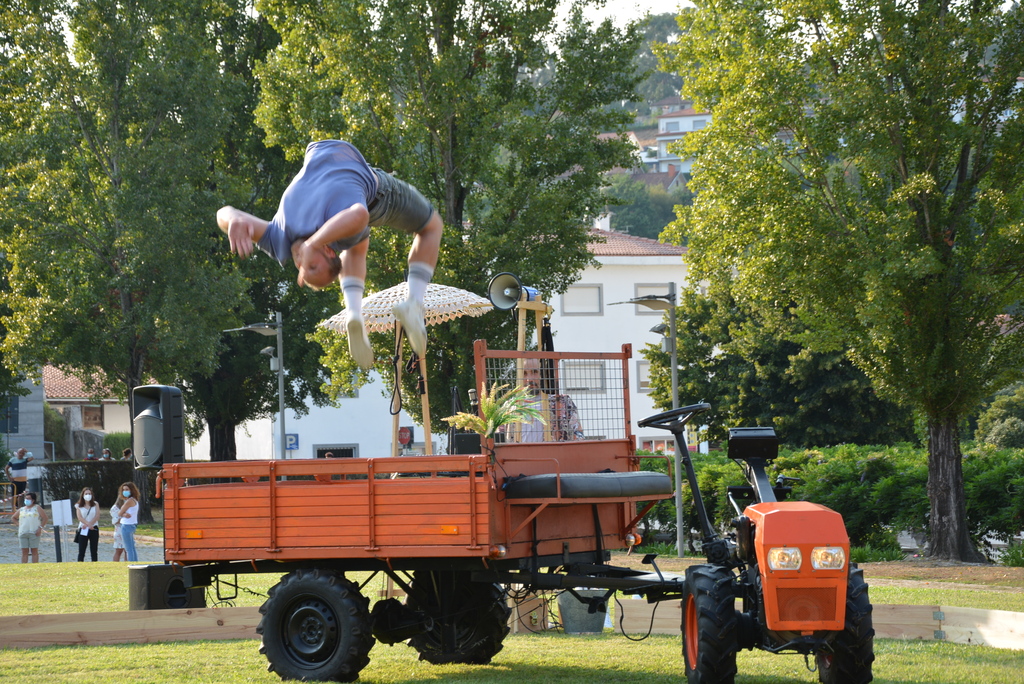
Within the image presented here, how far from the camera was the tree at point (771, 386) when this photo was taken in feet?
124

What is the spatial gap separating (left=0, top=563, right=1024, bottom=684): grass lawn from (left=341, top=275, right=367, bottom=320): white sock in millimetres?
3516

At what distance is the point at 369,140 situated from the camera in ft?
93.2

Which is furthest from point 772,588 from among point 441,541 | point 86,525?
point 86,525

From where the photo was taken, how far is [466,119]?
2848 cm

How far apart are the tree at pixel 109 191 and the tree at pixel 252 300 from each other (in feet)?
17.5

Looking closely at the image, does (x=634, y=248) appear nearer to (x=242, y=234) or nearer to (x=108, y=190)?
(x=108, y=190)

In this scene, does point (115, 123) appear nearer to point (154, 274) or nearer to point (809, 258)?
point (154, 274)

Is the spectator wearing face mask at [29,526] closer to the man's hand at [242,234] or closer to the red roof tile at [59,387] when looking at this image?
the man's hand at [242,234]

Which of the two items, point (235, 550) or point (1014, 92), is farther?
point (1014, 92)

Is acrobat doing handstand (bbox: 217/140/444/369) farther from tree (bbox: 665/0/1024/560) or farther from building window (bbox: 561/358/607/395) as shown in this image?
tree (bbox: 665/0/1024/560)

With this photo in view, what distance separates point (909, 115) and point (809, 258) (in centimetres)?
299

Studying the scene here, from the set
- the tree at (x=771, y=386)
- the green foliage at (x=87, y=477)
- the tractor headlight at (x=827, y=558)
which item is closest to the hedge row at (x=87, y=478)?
the green foliage at (x=87, y=477)

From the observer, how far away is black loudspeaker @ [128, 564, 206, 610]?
1328 cm

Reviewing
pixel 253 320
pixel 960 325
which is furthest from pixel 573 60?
pixel 253 320
